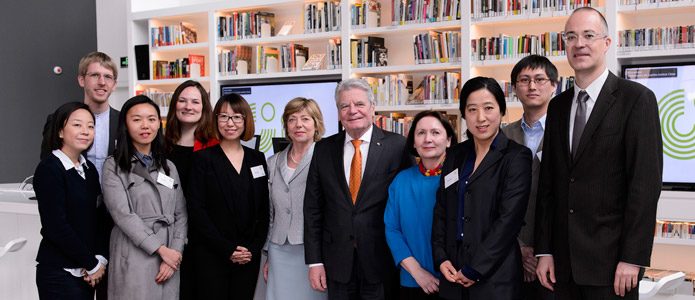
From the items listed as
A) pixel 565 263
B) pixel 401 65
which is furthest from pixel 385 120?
pixel 565 263

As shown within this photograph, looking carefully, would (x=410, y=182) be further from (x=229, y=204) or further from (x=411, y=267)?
(x=229, y=204)

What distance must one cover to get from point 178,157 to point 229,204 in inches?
16.7

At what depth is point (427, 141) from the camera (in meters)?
2.88

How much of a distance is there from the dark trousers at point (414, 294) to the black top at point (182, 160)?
1.25 metres

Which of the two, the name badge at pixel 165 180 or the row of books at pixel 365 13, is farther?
the row of books at pixel 365 13

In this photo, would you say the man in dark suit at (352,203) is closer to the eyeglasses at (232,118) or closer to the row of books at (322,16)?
the eyeglasses at (232,118)

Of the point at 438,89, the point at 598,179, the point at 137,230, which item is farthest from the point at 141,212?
the point at 438,89

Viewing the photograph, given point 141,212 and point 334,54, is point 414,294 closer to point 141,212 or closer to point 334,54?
point 141,212

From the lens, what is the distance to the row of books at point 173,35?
305 inches

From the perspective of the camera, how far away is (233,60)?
292 inches

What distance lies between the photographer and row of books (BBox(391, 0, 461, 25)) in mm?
6102

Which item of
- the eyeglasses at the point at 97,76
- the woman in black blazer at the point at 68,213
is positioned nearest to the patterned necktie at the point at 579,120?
the woman in black blazer at the point at 68,213

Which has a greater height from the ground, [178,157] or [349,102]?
[349,102]

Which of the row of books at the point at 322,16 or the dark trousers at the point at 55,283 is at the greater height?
the row of books at the point at 322,16
